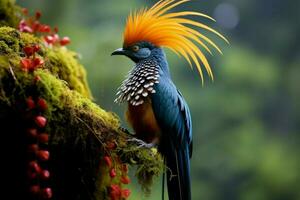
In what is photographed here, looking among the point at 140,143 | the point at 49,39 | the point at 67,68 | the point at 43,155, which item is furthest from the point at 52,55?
the point at 43,155

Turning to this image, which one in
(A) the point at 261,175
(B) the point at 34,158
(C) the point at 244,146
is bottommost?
(B) the point at 34,158

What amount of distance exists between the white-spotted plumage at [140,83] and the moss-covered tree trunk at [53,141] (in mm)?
178

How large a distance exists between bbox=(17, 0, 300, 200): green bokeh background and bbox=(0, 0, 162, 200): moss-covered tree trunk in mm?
6392

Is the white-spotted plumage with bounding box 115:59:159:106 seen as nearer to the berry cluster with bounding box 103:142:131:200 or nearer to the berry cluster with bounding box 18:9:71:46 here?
the berry cluster with bounding box 103:142:131:200

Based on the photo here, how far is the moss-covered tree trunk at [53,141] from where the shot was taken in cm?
239

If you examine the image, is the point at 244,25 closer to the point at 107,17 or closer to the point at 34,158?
the point at 107,17

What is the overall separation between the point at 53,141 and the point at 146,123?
2.47 ft

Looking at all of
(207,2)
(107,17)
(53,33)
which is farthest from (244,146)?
(53,33)

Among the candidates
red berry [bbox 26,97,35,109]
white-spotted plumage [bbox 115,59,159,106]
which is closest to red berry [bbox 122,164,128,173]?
white-spotted plumage [bbox 115,59,159,106]

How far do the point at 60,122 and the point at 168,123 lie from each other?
0.79m

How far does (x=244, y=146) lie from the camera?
11555 millimetres

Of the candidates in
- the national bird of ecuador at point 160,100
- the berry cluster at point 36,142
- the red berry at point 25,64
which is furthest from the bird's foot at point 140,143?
the red berry at point 25,64

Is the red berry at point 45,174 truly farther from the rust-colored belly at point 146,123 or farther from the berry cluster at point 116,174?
the rust-colored belly at point 146,123

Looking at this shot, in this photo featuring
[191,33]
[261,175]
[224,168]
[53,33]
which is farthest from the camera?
[224,168]
